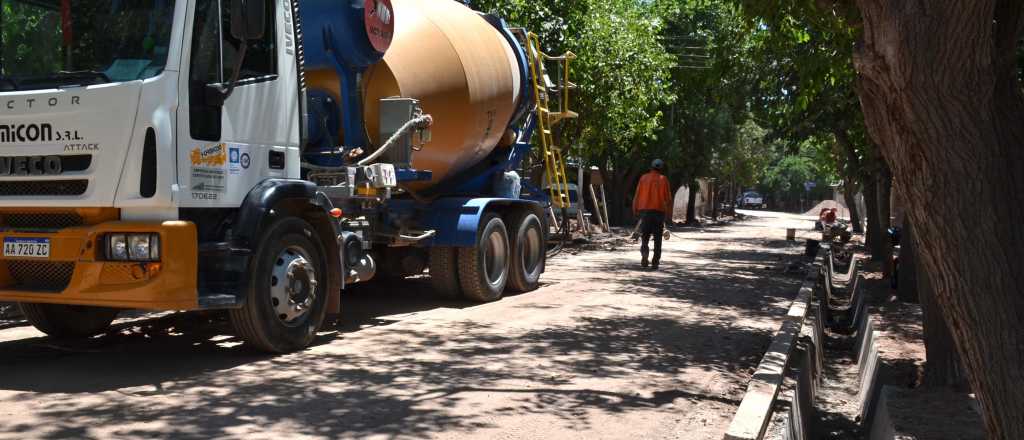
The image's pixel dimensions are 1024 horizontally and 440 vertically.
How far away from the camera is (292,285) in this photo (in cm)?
706

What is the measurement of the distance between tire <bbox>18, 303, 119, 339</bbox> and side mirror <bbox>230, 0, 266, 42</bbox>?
2.78 metres

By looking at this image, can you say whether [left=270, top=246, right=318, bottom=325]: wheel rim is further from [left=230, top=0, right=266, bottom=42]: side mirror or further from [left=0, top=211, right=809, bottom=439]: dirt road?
[left=230, top=0, right=266, bottom=42]: side mirror

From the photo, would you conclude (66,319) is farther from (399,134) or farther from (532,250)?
(532,250)

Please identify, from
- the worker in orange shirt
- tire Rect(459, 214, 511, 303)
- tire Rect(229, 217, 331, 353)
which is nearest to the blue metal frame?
tire Rect(459, 214, 511, 303)

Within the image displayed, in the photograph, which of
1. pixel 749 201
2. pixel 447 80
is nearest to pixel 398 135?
pixel 447 80

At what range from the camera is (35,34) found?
646 cm

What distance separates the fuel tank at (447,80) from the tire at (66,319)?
8.86ft

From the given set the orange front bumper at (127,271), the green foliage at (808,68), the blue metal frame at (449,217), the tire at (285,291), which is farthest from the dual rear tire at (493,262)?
the orange front bumper at (127,271)

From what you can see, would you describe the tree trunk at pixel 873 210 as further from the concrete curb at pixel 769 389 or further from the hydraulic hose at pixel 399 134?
the hydraulic hose at pixel 399 134

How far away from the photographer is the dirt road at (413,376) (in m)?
5.25

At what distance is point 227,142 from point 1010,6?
482 cm

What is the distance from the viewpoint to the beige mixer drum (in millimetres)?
9117

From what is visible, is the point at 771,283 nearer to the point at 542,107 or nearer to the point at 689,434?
the point at 542,107

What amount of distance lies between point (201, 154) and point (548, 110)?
716 cm
